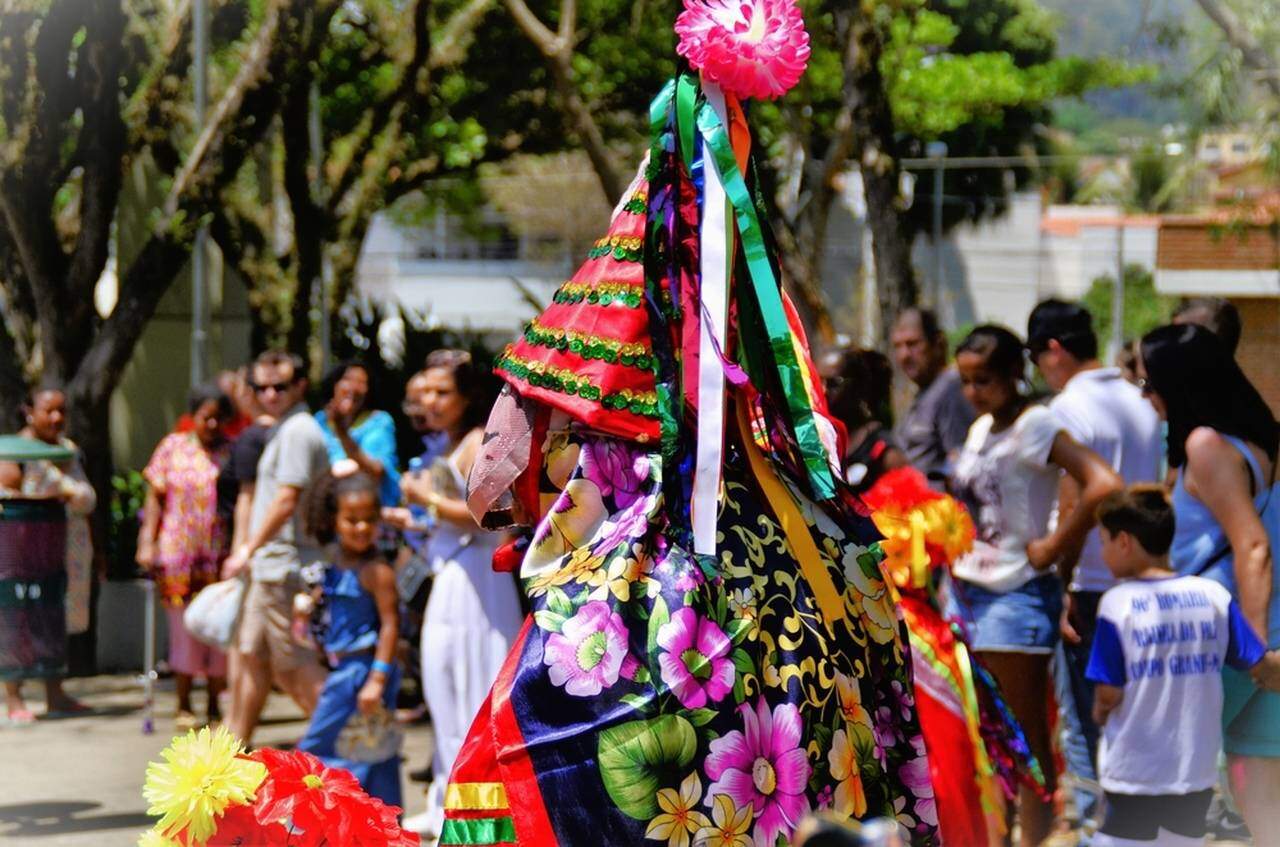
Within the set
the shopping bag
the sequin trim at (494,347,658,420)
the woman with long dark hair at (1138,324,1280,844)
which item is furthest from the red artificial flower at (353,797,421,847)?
the shopping bag

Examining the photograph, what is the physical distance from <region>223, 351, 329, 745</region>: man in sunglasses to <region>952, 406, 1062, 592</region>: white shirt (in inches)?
106

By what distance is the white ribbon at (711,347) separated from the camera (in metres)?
3.23

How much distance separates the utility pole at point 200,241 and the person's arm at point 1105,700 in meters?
7.55

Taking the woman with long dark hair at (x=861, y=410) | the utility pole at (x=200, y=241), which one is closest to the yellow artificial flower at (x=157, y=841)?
the woman with long dark hair at (x=861, y=410)

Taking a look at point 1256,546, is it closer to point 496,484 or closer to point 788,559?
Result: point 788,559

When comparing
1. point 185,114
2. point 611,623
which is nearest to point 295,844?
point 611,623

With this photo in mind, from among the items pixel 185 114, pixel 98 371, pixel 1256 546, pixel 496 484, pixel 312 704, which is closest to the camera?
pixel 496 484

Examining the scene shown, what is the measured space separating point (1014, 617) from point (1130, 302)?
4822 centimetres

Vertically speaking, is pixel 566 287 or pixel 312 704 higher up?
pixel 566 287

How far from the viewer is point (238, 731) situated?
746 centimetres

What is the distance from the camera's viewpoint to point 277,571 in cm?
769

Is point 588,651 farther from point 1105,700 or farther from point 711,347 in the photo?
point 1105,700

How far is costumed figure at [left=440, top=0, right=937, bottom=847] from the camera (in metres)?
3.17

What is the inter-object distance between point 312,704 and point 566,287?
4.19 meters
